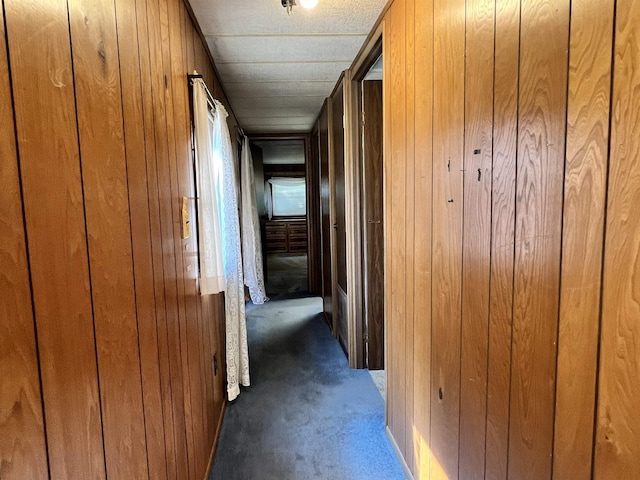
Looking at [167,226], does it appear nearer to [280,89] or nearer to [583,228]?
[583,228]

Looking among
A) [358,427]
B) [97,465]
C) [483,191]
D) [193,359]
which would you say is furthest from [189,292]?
[358,427]

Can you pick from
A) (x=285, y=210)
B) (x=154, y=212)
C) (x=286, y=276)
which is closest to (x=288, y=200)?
(x=285, y=210)

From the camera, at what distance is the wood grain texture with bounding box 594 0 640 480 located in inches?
23.1

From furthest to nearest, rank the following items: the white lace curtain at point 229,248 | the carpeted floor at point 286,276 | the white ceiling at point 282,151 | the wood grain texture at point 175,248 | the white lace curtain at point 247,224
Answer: the white ceiling at point 282,151
the carpeted floor at point 286,276
the white lace curtain at point 247,224
the white lace curtain at point 229,248
the wood grain texture at point 175,248

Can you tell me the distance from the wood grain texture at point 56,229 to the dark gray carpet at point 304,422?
1.32 metres

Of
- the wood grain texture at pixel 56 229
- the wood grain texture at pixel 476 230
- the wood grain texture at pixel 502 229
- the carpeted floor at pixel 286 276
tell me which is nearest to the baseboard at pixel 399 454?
the wood grain texture at pixel 476 230

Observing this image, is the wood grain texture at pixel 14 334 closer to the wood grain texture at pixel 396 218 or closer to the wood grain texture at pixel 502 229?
the wood grain texture at pixel 502 229

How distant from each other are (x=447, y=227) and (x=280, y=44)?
1.60 m

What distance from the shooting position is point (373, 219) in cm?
273

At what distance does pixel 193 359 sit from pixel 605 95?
1.63 meters

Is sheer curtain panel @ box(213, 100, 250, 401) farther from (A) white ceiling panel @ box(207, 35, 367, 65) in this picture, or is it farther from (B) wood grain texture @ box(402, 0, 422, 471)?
(B) wood grain texture @ box(402, 0, 422, 471)

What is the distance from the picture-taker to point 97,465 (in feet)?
2.42

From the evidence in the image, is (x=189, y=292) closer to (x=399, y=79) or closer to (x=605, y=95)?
(x=399, y=79)

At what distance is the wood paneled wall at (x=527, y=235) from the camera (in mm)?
619
